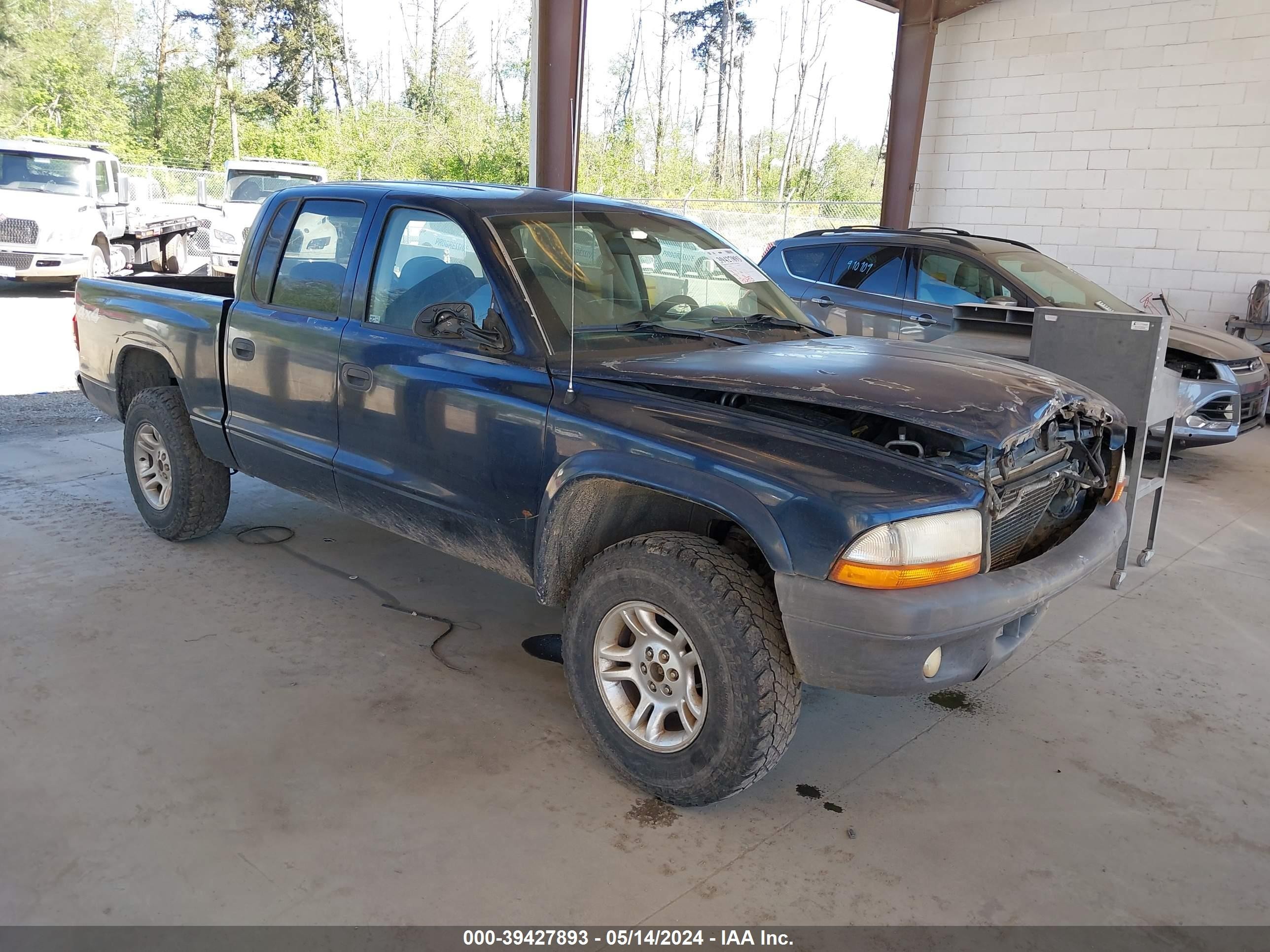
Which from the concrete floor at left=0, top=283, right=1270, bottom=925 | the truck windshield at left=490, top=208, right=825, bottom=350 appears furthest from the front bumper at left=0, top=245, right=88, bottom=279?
the truck windshield at left=490, top=208, right=825, bottom=350

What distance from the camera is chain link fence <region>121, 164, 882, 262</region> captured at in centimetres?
1648

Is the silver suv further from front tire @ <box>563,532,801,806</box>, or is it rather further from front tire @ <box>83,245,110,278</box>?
front tire @ <box>83,245,110,278</box>

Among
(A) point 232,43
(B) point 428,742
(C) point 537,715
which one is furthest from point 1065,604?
(A) point 232,43

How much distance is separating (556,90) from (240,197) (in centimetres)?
904

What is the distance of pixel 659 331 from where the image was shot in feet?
11.9

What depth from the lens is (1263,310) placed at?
10312mm

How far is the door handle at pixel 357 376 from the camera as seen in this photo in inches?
149

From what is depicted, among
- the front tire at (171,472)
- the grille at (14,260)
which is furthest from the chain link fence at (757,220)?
the front tire at (171,472)

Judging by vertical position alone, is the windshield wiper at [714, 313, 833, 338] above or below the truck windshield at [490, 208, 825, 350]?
below

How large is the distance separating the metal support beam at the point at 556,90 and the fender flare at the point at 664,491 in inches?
280

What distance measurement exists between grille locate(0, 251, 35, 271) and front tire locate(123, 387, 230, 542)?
11.5 metres

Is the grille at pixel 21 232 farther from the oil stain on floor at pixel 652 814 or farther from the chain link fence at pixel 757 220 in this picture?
the oil stain on floor at pixel 652 814

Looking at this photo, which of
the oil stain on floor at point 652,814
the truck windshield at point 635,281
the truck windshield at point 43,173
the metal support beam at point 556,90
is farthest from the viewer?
the truck windshield at point 43,173
